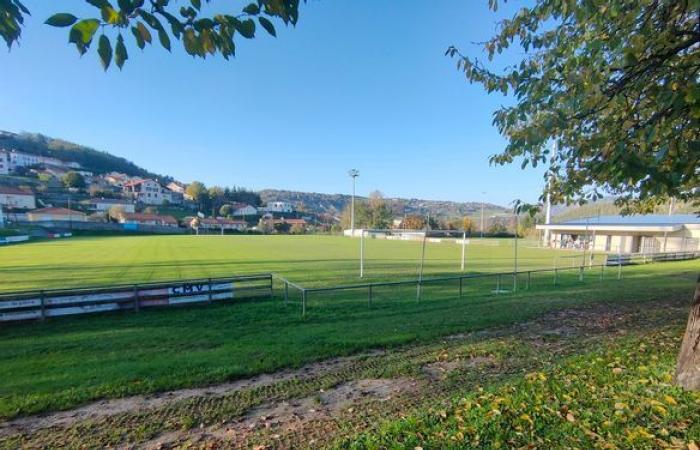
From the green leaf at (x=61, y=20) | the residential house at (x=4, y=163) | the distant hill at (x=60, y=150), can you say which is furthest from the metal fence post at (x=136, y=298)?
the distant hill at (x=60, y=150)

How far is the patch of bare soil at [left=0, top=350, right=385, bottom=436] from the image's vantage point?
4.46m

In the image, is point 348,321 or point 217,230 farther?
point 217,230

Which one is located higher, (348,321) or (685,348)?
(685,348)

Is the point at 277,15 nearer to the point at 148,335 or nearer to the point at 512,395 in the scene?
the point at 512,395

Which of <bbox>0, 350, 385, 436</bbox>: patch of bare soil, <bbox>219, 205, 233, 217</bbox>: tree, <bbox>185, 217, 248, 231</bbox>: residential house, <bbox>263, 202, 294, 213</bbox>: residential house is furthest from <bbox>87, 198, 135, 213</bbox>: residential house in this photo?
<bbox>0, 350, 385, 436</bbox>: patch of bare soil

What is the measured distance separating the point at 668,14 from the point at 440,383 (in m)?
5.80

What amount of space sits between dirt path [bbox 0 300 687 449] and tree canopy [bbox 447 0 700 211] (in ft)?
11.2

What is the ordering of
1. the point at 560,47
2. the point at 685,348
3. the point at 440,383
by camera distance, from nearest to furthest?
the point at 685,348
the point at 560,47
the point at 440,383

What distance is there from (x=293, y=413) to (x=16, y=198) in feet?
438

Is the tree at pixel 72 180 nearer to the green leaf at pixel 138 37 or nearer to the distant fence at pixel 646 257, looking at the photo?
the distant fence at pixel 646 257

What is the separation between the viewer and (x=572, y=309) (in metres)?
10.6

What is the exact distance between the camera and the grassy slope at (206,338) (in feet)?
18.6

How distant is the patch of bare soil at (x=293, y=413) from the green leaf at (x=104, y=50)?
3831mm

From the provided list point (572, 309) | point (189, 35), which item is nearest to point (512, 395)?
point (189, 35)
